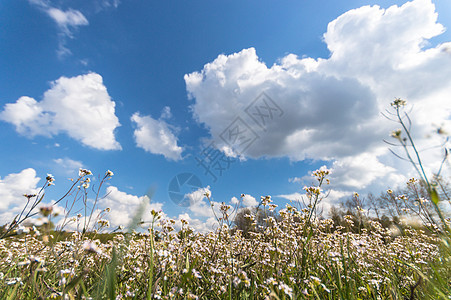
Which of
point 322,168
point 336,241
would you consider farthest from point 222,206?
point 336,241

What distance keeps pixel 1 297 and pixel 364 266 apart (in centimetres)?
546

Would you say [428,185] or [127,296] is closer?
[428,185]

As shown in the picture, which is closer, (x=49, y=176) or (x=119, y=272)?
(x=49, y=176)

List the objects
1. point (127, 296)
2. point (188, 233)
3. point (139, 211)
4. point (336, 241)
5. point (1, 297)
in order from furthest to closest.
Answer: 1. point (336, 241)
2. point (188, 233)
3. point (1, 297)
4. point (127, 296)
5. point (139, 211)

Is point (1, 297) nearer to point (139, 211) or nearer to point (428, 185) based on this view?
point (139, 211)

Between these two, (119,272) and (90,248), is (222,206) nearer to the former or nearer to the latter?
(119,272)

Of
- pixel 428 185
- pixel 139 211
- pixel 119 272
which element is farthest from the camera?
pixel 119 272

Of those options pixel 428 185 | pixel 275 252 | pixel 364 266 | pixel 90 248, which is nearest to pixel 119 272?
pixel 275 252

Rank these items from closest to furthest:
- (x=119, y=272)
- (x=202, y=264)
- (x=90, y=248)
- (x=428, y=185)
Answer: (x=90, y=248), (x=428, y=185), (x=119, y=272), (x=202, y=264)

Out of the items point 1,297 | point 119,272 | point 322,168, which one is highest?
point 322,168

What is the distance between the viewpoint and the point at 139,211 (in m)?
1.02

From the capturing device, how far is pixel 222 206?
3.98 m

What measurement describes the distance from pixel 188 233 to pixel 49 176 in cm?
289

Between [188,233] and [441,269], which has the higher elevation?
[188,233]
